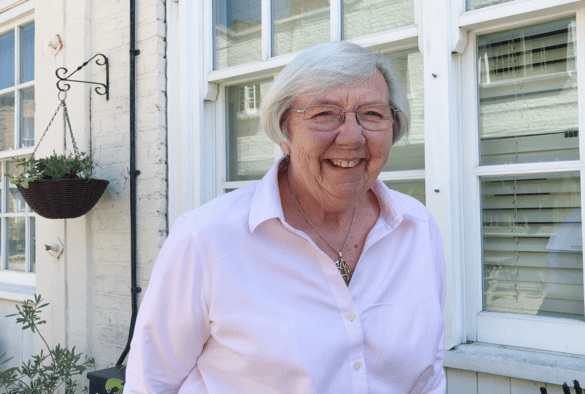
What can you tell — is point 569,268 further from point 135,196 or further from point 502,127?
point 135,196

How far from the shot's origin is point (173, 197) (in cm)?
275

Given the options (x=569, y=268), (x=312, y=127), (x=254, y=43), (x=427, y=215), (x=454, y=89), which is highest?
(x=254, y=43)

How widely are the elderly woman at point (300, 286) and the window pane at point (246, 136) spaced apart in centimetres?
138

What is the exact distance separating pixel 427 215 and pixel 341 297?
1.38 feet

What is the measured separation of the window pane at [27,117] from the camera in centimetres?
393

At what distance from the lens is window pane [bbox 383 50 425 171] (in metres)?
2.13

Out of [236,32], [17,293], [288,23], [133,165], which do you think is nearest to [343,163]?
[288,23]

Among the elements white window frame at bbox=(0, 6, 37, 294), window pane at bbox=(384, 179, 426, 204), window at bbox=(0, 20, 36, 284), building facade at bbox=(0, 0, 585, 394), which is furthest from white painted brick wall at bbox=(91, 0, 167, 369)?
window pane at bbox=(384, 179, 426, 204)

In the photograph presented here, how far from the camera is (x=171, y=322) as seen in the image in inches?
44.8

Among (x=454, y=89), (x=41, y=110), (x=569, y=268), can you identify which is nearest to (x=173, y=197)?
(x=41, y=110)

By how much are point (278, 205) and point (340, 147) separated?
200mm

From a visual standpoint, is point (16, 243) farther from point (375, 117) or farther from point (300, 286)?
point (375, 117)

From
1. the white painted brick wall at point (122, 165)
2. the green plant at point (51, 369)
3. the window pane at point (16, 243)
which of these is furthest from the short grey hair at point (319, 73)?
the window pane at point (16, 243)

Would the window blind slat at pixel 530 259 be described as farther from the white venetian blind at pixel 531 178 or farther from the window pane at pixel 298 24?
the window pane at pixel 298 24
